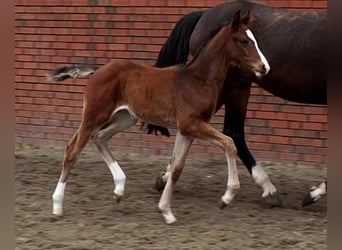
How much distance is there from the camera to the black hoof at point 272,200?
589 cm

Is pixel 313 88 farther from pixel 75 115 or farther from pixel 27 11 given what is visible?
pixel 27 11

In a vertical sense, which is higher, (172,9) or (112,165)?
(172,9)

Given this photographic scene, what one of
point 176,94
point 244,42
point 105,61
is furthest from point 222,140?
point 105,61

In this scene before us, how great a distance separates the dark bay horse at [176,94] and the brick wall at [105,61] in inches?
89.2

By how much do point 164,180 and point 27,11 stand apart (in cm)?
397

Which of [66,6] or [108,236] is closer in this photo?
[108,236]

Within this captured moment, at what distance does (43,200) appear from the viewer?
19.7ft

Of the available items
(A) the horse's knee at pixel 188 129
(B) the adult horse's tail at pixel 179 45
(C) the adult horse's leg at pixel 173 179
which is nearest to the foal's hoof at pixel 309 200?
(C) the adult horse's leg at pixel 173 179

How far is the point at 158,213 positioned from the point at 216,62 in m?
1.37

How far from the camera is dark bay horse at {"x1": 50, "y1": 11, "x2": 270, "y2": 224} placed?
5.26 m

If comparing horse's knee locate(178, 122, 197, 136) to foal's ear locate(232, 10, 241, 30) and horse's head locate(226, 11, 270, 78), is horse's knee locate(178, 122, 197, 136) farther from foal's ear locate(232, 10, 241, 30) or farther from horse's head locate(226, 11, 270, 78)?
foal's ear locate(232, 10, 241, 30)

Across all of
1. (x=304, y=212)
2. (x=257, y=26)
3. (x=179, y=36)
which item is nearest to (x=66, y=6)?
(x=179, y=36)

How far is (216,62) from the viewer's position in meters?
5.42

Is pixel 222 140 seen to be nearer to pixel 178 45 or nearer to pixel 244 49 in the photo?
pixel 244 49
